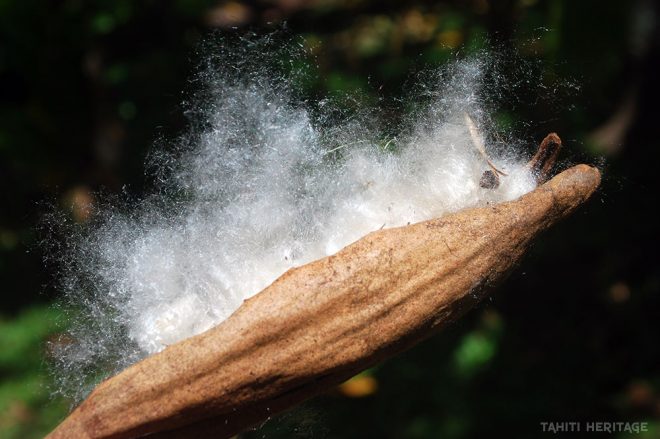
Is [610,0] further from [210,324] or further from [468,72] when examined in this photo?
[210,324]

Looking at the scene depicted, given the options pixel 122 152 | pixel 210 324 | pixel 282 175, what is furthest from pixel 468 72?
pixel 122 152

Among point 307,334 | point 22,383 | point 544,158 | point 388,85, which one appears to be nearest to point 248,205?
point 307,334

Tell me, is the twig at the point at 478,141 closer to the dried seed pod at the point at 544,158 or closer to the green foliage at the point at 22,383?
the dried seed pod at the point at 544,158

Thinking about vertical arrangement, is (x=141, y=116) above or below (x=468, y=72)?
above

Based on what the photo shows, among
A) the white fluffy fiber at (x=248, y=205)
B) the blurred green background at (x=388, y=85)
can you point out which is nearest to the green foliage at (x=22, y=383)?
the blurred green background at (x=388, y=85)

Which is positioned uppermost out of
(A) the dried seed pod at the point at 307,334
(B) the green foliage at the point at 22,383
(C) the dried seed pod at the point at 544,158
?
(B) the green foliage at the point at 22,383

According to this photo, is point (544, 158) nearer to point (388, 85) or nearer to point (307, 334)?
point (307, 334)
